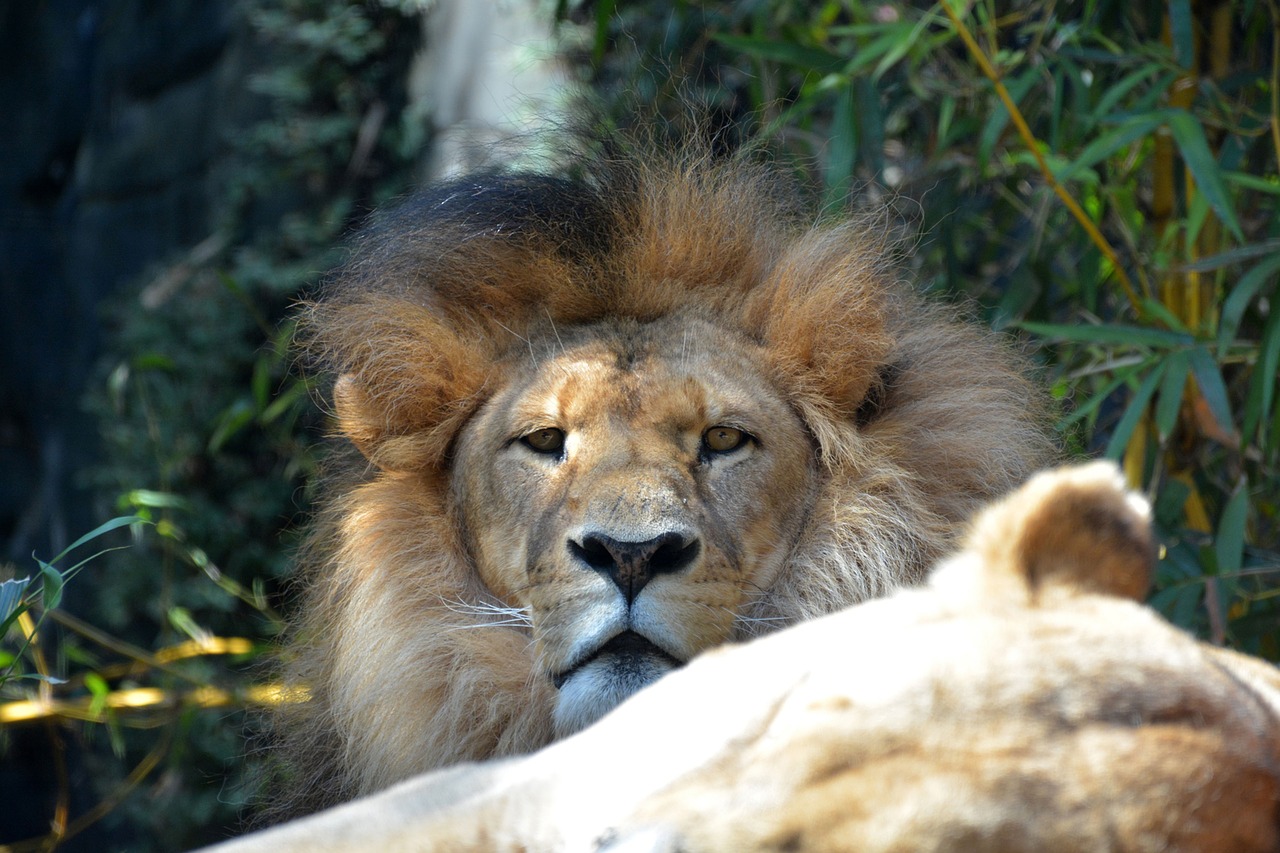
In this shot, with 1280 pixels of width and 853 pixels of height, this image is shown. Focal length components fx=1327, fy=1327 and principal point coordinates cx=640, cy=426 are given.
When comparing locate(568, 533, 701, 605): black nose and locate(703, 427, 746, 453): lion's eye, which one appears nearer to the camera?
locate(568, 533, 701, 605): black nose

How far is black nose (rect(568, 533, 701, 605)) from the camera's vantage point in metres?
1.77

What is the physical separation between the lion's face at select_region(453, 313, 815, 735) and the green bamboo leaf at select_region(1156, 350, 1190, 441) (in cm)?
85

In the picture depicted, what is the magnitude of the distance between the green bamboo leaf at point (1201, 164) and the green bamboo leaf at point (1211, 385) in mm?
238

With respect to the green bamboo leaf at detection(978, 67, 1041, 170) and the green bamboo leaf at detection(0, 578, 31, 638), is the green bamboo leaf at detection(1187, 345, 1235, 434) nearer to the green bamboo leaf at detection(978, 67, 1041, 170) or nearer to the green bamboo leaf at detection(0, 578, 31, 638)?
the green bamboo leaf at detection(978, 67, 1041, 170)

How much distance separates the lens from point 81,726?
5.06 m

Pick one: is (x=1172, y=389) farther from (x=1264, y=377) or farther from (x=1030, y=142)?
(x=1030, y=142)

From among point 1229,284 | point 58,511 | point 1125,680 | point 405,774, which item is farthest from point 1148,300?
point 58,511

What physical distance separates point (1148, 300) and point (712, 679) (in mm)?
2227

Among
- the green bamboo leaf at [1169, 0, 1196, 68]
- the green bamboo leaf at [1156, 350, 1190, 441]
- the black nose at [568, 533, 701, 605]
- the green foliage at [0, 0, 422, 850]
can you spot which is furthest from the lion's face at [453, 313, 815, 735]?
the green foliage at [0, 0, 422, 850]

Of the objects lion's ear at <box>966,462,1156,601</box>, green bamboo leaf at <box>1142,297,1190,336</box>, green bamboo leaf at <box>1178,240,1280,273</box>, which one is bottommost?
green bamboo leaf at <box>1142,297,1190,336</box>

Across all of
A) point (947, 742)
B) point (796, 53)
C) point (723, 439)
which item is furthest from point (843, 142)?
point (947, 742)

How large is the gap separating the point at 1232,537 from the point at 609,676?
1.44 metres

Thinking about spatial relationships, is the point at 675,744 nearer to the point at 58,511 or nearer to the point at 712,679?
the point at 712,679

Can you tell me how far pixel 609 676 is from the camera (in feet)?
5.77
